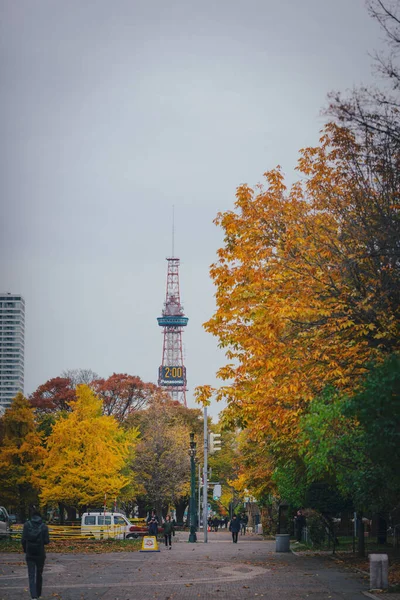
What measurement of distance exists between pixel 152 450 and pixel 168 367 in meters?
84.2

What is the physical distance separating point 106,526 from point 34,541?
33.5 metres

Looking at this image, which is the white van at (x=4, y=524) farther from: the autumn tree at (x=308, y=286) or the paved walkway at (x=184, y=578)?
the autumn tree at (x=308, y=286)

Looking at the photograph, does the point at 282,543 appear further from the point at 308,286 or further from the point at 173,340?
the point at 173,340

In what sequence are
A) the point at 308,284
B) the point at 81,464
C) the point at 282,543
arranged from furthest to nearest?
the point at 81,464 → the point at 282,543 → the point at 308,284

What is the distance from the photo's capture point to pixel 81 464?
48625mm

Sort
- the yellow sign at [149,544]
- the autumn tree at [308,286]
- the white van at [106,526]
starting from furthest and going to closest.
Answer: the white van at [106,526], the yellow sign at [149,544], the autumn tree at [308,286]

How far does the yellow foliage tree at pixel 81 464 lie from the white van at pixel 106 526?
0.84m

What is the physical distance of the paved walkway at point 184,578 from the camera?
17.4m

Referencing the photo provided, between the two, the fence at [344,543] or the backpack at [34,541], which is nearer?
the backpack at [34,541]

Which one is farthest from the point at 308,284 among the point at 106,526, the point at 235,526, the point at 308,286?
the point at 106,526

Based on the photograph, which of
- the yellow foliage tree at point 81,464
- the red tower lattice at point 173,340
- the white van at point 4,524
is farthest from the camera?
the red tower lattice at point 173,340

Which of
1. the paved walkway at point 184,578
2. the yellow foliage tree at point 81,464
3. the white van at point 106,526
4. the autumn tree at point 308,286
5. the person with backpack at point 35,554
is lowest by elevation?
the white van at point 106,526

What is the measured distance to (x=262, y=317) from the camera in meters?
23.5

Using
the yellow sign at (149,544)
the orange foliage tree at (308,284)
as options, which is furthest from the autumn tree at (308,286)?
the yellow sign at (149,544)
